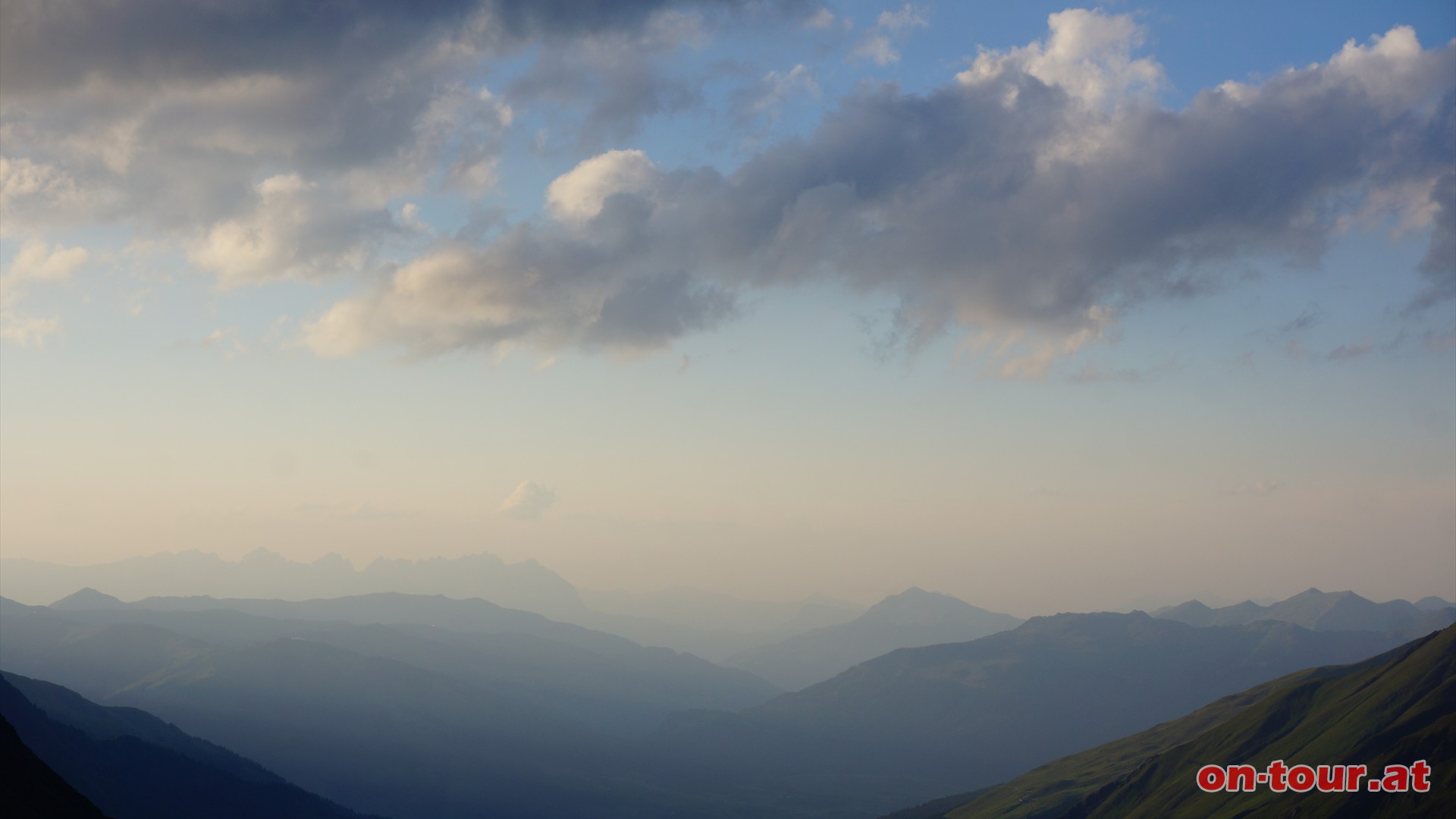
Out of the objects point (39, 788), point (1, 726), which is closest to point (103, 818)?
point (39, 788)

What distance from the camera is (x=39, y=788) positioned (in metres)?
170

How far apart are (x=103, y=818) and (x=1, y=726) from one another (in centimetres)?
2681

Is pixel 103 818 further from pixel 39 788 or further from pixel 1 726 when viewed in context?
pixel 1 726

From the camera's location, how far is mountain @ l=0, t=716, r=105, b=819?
526 feet

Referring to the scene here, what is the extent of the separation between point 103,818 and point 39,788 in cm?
1377

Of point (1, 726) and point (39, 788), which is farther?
point (1, 726)

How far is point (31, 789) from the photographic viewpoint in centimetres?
16775

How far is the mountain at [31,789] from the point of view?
160375 mm

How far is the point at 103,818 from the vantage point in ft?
587

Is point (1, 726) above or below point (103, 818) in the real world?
above
